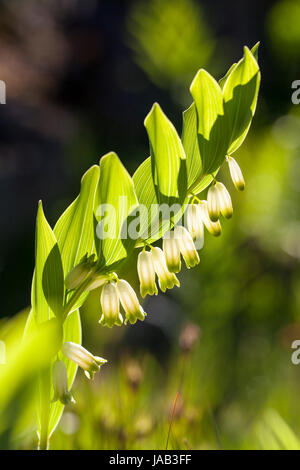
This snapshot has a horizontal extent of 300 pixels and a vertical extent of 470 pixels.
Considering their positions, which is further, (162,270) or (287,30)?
(287,30)

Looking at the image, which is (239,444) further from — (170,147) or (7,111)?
(7,111)

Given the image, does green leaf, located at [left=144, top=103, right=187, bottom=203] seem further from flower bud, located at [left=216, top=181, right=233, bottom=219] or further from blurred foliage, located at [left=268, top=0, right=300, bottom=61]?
blurred foliage, located at [left=268, top=0, right=300, bottom=61]

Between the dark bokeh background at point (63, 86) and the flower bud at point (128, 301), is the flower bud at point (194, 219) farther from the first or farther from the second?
the dark bokeh background at point (63, 86)

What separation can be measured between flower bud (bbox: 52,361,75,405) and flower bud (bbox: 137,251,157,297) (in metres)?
0.09

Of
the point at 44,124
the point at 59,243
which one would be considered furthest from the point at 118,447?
the point at 44,124

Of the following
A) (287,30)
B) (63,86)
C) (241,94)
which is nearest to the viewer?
(241,94)

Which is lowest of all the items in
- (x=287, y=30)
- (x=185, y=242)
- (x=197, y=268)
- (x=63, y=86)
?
(x=185, y=242)

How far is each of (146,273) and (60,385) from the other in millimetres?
115

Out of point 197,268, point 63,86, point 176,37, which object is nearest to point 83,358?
point 197,268

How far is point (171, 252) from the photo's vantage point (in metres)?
0.38

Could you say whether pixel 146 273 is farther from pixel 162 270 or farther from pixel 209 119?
pixel 209 119

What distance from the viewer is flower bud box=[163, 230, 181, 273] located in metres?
0.38

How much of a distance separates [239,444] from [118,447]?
178 millimetres

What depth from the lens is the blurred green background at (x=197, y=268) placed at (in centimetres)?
59
